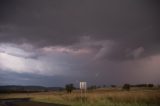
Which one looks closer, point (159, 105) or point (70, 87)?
point (159, 105)

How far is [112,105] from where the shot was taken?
3241 centimetres

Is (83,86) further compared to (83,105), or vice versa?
(83,86)

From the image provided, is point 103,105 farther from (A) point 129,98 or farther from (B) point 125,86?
(B) point 125,86

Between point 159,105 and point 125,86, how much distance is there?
90.4 metres

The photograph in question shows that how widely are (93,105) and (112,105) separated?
10.4 ft

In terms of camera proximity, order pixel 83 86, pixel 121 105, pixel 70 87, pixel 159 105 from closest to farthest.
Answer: pixel 159 105 < pixel 121 105 < pixel 83 86 < pixel 70 87

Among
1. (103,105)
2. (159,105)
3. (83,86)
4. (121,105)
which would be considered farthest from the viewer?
(83,86)

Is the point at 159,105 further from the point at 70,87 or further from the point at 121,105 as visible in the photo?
the point at 70,87

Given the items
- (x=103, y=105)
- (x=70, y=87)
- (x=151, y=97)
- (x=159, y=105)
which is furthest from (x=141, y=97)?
(x=70, y=87)

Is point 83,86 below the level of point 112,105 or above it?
above

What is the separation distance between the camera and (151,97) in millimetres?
35750

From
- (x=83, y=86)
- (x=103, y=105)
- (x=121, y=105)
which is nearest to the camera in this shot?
(x=121, y=105)

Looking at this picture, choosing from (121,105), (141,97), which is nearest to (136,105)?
(121,105)

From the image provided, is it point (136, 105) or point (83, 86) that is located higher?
point (83, 86)
